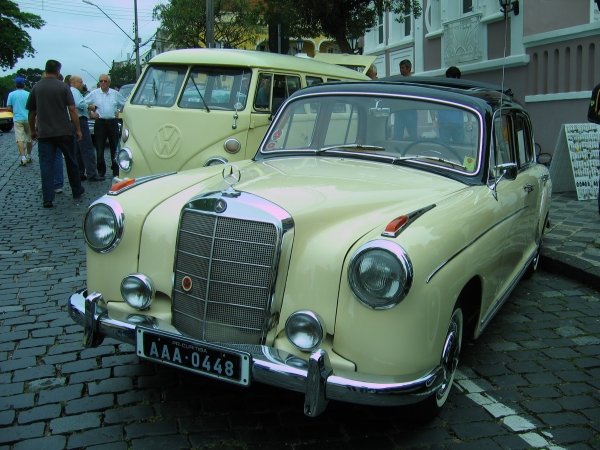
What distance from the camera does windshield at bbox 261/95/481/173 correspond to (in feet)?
13.5

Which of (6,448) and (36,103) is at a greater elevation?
(36,103)

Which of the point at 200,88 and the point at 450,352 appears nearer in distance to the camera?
the point at 450,352

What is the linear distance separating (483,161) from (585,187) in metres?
6.15

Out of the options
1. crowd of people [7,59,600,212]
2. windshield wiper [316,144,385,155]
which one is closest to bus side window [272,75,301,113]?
crowd of people [7,59,600,212]

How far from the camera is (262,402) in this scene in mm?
3484

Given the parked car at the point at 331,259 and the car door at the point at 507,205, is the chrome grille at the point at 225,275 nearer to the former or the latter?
the parked car at the point at 331,259

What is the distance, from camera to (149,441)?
3061 mm

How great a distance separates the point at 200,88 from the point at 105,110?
398 cm

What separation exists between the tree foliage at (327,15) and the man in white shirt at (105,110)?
5741 millimetres

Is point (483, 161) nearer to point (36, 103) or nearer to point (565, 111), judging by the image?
point (36, 103)

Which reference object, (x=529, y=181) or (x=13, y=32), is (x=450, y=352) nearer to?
(x=529, y=181)

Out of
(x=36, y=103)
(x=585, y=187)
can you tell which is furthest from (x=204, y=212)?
(x=585, y=187)

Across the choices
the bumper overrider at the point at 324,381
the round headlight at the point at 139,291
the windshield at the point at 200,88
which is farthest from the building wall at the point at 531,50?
the bumper overrider at the point at 324,381

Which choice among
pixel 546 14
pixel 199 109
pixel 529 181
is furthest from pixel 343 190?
pixel 546 14
